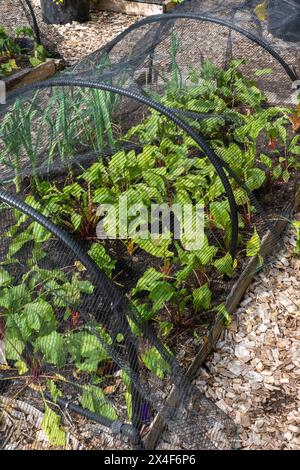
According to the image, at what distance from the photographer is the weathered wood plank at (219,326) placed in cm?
197

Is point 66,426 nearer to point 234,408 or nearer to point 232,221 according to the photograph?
point 234,408

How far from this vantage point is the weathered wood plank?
1.97 metres

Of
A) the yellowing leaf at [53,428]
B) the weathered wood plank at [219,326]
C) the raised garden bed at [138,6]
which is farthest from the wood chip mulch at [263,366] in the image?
the raised garden bed at [138,6]

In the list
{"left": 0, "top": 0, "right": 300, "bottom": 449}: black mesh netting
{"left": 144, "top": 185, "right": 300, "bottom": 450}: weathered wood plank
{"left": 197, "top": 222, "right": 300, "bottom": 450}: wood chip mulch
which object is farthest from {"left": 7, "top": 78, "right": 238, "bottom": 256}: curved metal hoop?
{"left": 197, "top": 222, "right": 300, "bottom": 450}: wood chip mulch

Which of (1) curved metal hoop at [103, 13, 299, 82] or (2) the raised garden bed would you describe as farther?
(2) the raised garden bed

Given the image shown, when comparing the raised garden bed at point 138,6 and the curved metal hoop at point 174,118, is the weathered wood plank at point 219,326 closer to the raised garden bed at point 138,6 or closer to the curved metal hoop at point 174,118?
the curved metal hoop at point 174,118

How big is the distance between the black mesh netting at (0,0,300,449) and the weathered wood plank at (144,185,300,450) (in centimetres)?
1

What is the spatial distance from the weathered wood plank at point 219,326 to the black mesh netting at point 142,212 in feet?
0.04

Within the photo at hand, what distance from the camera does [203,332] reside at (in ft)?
7.63

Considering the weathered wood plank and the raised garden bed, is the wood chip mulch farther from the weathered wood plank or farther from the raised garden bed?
the raised garden bed

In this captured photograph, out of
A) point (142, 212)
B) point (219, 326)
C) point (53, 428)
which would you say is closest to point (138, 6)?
point (142, 212)

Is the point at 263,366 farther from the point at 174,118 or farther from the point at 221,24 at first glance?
the point at 221,24

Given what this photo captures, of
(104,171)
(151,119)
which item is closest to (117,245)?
(104,171)

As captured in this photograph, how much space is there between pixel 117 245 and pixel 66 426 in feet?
2.96
